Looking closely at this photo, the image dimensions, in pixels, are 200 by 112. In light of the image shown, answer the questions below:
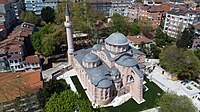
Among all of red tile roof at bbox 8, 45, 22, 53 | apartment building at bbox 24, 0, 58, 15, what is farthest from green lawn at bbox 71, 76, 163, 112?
apartment building at bbox 24, 0, 58, 15

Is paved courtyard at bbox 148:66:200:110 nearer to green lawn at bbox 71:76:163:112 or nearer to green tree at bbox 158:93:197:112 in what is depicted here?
green lawn at bbox 71:76:163:112

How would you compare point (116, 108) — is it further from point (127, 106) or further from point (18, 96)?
point (18, 96)

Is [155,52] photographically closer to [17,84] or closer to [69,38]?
[69,38]

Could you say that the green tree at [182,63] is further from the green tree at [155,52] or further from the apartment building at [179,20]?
the apartment building at [179,20]

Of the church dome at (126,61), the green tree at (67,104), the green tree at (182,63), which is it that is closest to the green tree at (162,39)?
the green tree at (182,63)

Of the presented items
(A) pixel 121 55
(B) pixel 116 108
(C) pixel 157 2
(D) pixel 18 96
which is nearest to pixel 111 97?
(B) pixel 116 108

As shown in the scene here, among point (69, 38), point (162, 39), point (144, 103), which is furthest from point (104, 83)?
point (162, 39)
